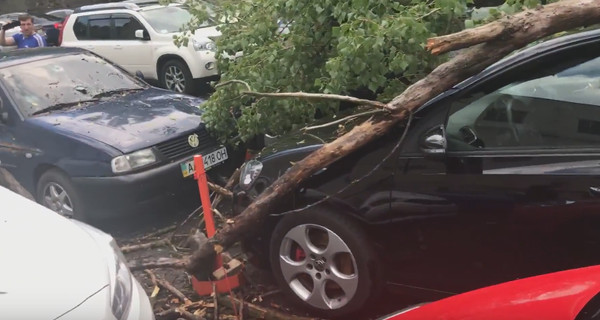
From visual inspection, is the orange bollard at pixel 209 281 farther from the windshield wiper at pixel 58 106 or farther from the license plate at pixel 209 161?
the windshield wiper at pixel 58 106

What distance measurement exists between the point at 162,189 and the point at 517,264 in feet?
10.0

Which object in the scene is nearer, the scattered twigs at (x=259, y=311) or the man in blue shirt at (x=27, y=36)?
the scattered twigs at (x=259, y=311)

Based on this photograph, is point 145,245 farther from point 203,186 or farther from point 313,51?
point 313,51

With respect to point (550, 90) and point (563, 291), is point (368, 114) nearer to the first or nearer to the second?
point (550, 90)

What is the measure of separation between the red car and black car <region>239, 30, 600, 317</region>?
0.81 m

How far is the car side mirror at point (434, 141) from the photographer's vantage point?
116 inches

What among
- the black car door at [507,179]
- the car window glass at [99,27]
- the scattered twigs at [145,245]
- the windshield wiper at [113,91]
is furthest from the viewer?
the car window glass at [99,27]

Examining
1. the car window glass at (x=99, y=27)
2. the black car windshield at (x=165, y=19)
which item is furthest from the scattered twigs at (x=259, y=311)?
the car window glass at (x=99, y=27)

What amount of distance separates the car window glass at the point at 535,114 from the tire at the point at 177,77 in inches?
299

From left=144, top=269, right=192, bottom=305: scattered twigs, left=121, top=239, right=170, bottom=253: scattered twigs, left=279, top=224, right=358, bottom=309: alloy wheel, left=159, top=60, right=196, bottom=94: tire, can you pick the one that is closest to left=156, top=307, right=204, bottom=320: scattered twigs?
left=144, top=269, right=192, bottom=305: scattered twigs

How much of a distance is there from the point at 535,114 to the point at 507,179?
359 mm

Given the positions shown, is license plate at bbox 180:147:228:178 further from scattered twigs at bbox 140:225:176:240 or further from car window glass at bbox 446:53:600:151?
car window glass at bbox 446:53:600:151

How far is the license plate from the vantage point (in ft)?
16.7

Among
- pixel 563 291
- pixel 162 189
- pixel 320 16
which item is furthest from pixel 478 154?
pixel 162 189
